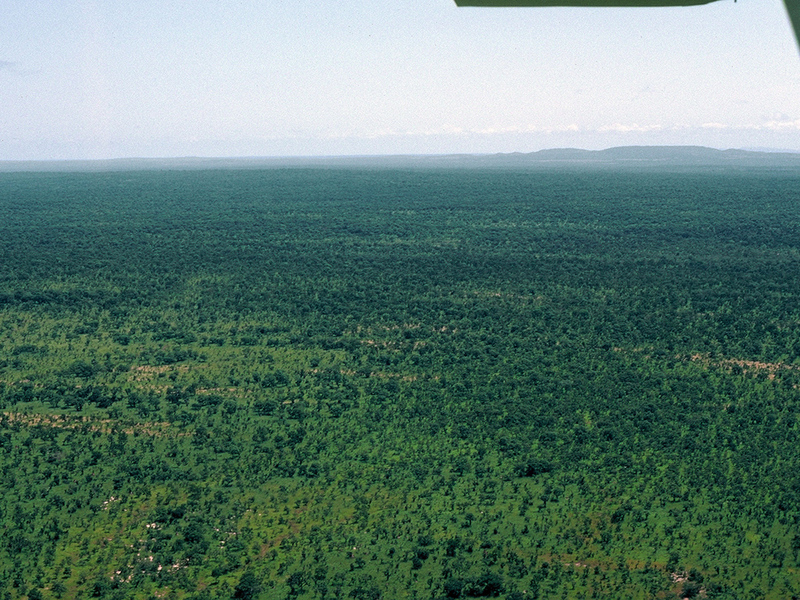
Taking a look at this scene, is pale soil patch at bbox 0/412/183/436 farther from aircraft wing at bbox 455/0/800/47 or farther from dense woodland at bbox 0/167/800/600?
aircraft wing at bbox 455/0/800/47

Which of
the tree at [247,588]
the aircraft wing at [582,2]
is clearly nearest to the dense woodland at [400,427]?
the tree at [247,588]

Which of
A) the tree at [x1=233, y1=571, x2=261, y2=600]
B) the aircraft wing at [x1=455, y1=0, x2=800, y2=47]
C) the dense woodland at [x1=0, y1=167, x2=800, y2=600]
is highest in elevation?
the aircraft wing at [x1=455, y1=0, x2=800, y2=47]

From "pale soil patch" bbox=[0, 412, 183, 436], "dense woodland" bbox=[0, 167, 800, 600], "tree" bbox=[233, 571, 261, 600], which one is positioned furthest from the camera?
"pale soil patch" bbox=[0, 412, 183, 436]

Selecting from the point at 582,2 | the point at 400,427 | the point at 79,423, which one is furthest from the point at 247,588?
the point at 582,2

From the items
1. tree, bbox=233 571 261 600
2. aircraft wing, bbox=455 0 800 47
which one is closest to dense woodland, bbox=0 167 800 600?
tree, bbox=233 571 261 600

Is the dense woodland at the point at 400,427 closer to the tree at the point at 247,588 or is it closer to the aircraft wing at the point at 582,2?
the tree at the point at 247,588

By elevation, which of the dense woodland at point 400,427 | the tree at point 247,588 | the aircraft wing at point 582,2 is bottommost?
the tree at point 247,588

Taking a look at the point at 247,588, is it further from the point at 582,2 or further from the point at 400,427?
the point at 582,2

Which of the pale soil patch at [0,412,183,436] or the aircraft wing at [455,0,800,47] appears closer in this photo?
the aircraft wing at [455,0,800,47]
